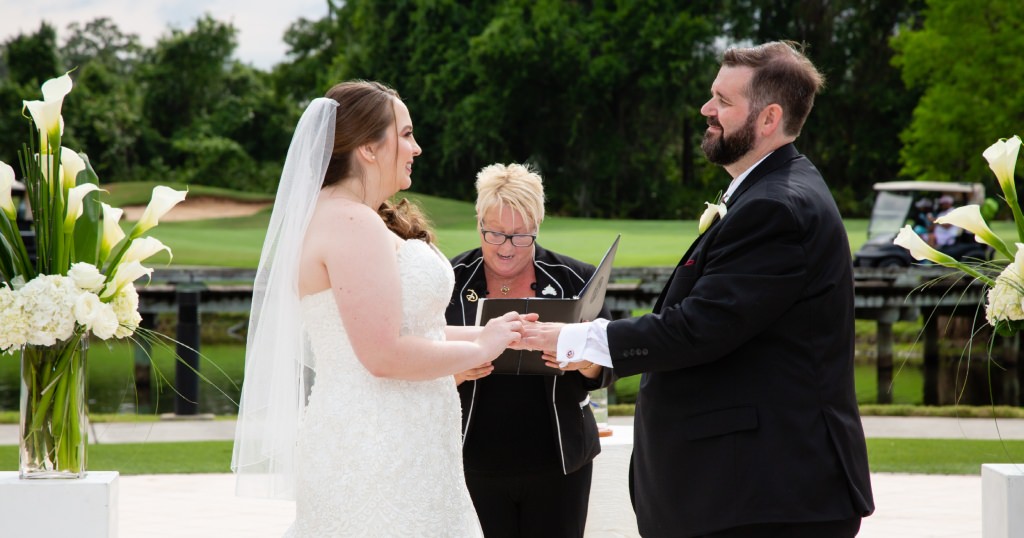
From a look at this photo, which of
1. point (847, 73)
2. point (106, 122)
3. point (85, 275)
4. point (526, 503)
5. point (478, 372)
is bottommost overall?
point (526, 503)

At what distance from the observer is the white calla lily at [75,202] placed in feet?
11.2

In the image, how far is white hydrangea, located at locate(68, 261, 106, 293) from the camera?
3.38 meters

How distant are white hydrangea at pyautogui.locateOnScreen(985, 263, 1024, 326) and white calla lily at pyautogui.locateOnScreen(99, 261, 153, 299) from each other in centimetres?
266

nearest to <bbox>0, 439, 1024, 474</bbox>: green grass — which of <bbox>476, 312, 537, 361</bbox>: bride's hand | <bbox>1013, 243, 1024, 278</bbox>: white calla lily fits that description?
<bbox>1013, 243, 1024, 278</bbox>: white calla lily

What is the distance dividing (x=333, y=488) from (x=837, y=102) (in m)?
Answer: 39.9

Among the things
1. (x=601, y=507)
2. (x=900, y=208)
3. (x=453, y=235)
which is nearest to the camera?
(x=601, y=507)

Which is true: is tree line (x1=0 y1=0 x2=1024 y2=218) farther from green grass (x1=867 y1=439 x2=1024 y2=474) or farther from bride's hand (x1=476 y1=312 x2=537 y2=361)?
bride's hand (x1=476 y1=312 x2=537 y2=361)

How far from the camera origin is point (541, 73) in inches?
1577

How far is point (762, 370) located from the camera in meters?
2.92

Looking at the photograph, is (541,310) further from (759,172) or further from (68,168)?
(68,168)

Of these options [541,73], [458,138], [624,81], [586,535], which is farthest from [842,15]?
[586,535]

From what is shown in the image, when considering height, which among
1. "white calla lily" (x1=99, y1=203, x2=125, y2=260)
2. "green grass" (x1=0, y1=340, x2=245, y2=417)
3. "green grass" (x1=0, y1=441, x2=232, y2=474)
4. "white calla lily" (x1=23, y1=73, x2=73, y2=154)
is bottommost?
"green grass" (x1=0, y1=340, x2=245, y2=417)

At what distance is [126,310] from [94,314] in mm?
167

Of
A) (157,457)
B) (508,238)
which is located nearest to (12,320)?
(508,238)
